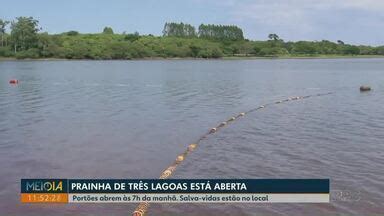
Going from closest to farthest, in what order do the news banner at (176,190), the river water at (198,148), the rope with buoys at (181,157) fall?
the news banner at (176,190) → the rope with buoys at (181,157) → the river water at (198,148)

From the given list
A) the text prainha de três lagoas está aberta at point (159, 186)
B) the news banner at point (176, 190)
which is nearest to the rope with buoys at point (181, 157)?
the news banner at point (176, 190)

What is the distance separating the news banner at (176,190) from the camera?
12750 mm

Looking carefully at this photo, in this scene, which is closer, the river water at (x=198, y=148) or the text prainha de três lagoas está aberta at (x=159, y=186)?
the text prainha de três lagoas está aberta at (x=159, y=186)

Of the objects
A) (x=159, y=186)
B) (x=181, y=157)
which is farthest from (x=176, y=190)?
(x=181, y=157)

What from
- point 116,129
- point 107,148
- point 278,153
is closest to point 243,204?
point 278,153

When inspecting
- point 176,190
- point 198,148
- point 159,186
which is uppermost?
point 159,186

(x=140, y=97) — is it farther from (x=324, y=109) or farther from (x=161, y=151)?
(x=161, y=151)

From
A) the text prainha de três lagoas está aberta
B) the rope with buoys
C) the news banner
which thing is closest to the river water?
the rope with buoys

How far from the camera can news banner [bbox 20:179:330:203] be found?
502 inches

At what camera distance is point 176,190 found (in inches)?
513

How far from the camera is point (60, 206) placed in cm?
1516

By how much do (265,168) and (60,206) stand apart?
8.63m

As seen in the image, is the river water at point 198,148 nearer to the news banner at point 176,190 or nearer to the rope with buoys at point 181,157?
the rope with buoys at point 181,157

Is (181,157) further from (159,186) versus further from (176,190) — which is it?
(159,186)
